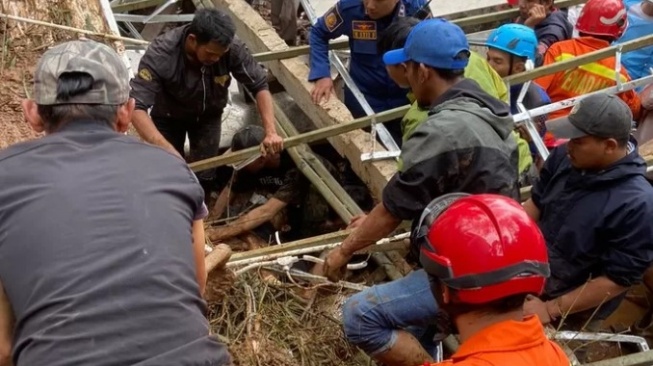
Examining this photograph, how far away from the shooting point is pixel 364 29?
5.31 meters

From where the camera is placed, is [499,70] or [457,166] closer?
[457,166]

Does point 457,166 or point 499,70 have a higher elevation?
point 457,166

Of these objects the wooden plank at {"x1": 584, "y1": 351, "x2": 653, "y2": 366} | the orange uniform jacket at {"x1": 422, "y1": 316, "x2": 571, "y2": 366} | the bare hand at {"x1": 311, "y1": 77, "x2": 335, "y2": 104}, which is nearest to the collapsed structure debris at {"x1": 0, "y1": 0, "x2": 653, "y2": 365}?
the wooden plank at {"x1": 584, "y1": 351, "x2": 653, "y2": 366}

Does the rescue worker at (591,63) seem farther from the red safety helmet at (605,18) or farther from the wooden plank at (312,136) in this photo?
the wooden plank at (312,136)

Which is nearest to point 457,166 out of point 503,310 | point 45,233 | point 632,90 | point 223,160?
point 503,310

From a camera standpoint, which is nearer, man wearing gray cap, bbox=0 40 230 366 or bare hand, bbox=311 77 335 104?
man wearing gray cap, bbox=0 40 230 366

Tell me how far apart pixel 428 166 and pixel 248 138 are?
2.68m

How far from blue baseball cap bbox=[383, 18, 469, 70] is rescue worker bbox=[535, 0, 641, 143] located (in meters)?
2.12

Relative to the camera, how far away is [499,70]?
16.5 ft

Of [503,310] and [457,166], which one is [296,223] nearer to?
[457,166]

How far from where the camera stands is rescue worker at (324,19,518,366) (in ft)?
9.86

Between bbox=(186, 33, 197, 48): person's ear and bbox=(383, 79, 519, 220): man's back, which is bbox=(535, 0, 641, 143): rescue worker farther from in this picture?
bbox=(186, 33, 197, 48): person's ear

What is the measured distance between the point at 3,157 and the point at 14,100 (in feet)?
6.44

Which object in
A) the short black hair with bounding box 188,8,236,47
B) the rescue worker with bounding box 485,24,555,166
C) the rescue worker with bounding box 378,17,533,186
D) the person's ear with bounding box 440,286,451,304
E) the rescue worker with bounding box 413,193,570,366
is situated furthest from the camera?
the rescue worker with bounding box 485,24,555,166
